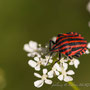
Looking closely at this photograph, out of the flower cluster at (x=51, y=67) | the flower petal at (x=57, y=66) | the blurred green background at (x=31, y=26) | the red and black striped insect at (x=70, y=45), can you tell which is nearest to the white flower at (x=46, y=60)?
the flower cluster at (x=51, y=67)

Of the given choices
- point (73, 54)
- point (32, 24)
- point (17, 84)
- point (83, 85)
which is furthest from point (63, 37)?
point (32, 24)

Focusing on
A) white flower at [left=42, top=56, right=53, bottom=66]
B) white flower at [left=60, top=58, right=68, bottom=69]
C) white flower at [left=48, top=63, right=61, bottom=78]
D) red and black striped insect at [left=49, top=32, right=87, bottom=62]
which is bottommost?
white flower at [left=48, top=63, right=61, bottom=78]

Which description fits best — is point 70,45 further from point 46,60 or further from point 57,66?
point 46,60

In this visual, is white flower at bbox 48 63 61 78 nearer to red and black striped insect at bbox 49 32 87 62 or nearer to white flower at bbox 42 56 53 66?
white flower at bbox 42 56 53 66

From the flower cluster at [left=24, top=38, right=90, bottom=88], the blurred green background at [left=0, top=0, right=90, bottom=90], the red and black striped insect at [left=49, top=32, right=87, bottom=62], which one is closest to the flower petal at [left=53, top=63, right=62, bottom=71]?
the flower cluster at [left=24, top=38, right=90, bottom=88]

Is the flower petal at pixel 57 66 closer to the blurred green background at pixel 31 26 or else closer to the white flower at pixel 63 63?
the white flower at pixel 63 63

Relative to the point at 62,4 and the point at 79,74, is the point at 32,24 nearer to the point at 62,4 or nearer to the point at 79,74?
the point at 62,4

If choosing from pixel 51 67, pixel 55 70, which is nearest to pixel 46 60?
pixel 51 67

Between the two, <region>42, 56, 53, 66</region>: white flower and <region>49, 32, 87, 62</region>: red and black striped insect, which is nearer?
<region>49, 32, 87, 62</region>: red and black striped insect
